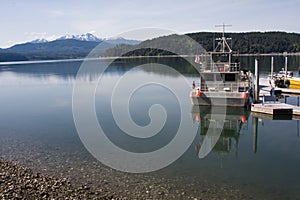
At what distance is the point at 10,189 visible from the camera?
10.9 metres

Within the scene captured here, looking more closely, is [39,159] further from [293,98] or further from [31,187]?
[293,98]

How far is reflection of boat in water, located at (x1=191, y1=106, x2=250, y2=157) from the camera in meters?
17.4

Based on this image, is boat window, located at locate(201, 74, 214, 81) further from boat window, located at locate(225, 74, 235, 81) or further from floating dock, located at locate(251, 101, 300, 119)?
floating dock, located at locate(251, 101, 300, 119)

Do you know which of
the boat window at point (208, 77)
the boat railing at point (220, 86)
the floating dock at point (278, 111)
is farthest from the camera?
the boat window at point (208, 77)

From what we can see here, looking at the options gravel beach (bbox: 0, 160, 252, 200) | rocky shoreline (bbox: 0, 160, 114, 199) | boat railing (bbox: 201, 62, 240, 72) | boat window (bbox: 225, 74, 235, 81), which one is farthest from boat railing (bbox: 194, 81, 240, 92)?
rocky shoreline (bbox: 0, 160, 114, 199)

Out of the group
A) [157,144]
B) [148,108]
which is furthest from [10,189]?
[148,108]

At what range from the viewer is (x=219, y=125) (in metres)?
21.5

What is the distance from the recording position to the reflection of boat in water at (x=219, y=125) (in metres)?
17.4

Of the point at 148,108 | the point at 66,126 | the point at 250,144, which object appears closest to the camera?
the point at 250,144

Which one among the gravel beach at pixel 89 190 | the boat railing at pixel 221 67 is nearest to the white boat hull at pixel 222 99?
the boat railing at pixel 221 67

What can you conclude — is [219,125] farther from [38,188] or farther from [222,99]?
[38,188]

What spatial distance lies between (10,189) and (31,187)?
75 cm

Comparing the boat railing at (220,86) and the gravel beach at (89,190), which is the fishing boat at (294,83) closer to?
the boat railing at (220,86)

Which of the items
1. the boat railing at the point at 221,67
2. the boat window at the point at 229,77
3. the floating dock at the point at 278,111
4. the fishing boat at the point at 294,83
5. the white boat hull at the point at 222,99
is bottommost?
the floating dock at the point at 278,111
